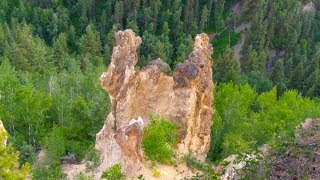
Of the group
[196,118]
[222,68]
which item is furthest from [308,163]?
[222,68]

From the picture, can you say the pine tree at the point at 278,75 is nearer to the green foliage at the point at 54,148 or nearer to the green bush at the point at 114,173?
the green foliage at the point at 54,148

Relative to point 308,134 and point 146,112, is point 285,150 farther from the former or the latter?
point 146,112

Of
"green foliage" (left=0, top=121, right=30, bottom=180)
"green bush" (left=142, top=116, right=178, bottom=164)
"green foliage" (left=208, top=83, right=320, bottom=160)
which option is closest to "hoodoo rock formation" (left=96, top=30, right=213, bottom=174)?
"green bush" (left=142, top=116, right=178, bottom=164)

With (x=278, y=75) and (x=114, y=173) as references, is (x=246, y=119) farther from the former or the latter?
(x=278, y=75)

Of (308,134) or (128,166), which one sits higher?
(308,134)

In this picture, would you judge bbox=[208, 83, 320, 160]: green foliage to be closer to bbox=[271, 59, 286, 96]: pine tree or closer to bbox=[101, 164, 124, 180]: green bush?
bbox=[101, 164, 124, 180]: green bush
